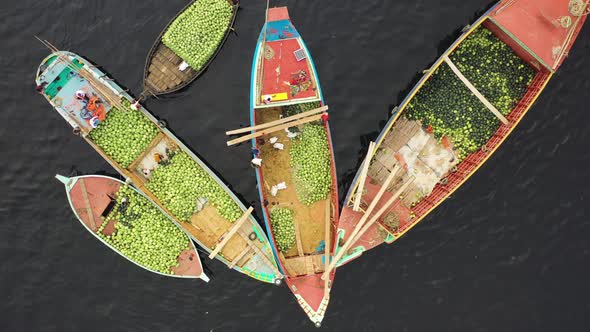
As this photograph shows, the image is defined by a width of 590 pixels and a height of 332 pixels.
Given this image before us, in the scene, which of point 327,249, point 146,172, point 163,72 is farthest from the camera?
point 163,72

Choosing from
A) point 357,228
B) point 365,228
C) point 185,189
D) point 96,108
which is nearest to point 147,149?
point 185,189

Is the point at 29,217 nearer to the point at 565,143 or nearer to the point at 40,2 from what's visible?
the point at 40,2

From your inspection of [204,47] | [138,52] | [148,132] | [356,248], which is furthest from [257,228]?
[138,52]

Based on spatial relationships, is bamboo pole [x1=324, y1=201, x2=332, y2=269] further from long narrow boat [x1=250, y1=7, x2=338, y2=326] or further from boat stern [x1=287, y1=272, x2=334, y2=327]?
boat stern [x1=287, y1=272, x2=334, y2=327]

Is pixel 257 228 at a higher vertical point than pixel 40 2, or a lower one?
lower

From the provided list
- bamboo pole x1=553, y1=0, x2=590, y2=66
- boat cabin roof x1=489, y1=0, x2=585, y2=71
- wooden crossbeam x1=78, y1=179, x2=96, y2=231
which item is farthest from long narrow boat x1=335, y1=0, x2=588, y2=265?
wooden crossbeam x1=78, y1=179, x2=96, y2=231

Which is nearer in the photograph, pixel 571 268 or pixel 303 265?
pixel 303 265

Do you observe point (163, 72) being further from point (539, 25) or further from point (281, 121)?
point (539, 25)
